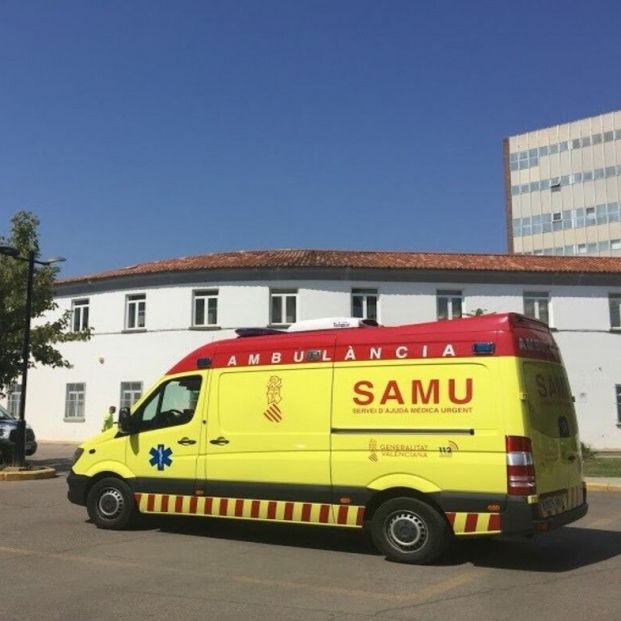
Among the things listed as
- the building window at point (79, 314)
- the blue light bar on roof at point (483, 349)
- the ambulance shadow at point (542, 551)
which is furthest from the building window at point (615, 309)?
the blue light bar on roof at point (483, 349)

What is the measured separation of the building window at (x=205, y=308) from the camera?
3019cm

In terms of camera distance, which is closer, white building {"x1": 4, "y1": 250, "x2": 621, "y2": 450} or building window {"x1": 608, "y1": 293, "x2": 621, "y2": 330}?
white building {"x1": 4, "y1": 250, "x2": 621, "y2": 450}

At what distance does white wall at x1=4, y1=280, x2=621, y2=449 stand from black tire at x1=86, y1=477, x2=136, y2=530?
19788 millimetres

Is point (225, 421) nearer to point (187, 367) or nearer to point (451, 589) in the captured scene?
point (187, 367)

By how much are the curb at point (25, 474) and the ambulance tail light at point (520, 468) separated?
13.5m

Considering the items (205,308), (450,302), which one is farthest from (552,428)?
(205,308)

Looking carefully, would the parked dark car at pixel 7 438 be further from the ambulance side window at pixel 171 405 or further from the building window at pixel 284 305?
the building window at pixel 284 305

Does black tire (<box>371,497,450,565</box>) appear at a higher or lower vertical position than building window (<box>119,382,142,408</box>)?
lower

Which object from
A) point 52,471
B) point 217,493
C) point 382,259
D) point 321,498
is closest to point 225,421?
point 217,493

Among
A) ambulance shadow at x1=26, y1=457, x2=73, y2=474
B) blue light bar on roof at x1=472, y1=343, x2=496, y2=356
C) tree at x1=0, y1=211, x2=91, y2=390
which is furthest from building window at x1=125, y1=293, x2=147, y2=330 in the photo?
blue light bar on roof at x1=472, y1=343, x2=496, y2=356

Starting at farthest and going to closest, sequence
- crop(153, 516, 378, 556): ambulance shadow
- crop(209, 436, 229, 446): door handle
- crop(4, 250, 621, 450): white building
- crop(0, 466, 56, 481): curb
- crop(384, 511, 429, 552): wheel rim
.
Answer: crop(4, 250, 621, 450): white building → crop(0, 466, 56, 481): curb → crop(209, 436, 229, 446): door handle → crop(153, 516, 378, 556): ambulance shadow → crop(384, 511, 429, 552): wheel rim

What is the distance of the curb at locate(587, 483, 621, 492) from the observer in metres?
14.8

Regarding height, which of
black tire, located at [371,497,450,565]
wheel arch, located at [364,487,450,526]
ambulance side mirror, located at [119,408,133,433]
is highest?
ambulance side mirror, located at [119,408,133,433]

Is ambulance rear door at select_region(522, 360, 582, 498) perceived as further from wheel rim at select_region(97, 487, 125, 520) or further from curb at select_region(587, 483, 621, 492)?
curb at select_region(587, 483, 621, 492)
